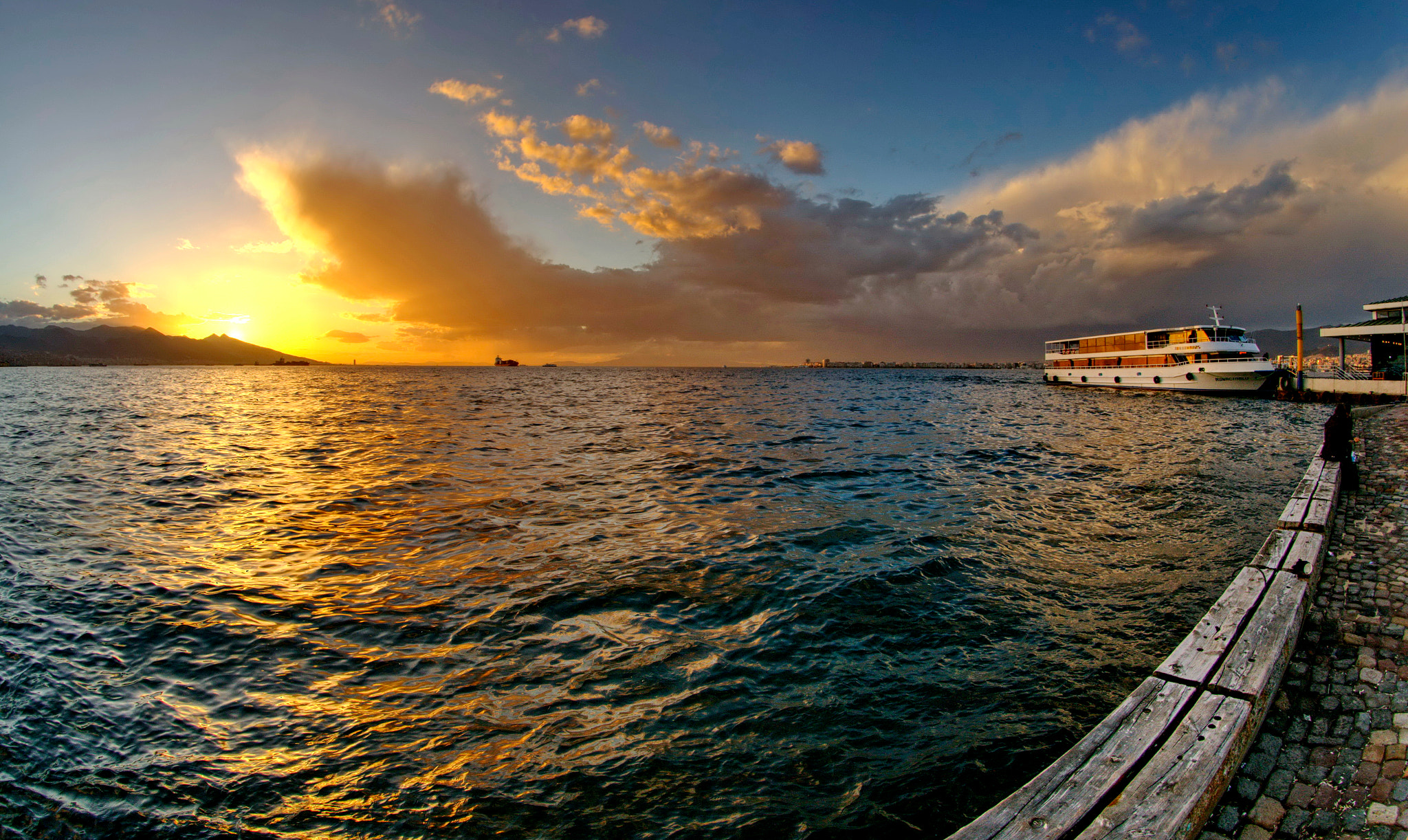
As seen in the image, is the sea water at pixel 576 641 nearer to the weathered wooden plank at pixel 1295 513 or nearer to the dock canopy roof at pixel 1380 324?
the weathered wooden plank at pixel 1295 513

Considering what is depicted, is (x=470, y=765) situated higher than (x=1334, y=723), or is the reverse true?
(x=1334, y=723)

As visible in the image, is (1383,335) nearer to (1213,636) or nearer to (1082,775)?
(1213,636)

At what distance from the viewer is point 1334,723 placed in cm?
488

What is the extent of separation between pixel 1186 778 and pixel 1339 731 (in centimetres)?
256

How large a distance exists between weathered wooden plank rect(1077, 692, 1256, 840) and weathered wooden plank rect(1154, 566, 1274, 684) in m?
0.31

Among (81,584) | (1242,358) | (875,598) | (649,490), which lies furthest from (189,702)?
(1242,358)

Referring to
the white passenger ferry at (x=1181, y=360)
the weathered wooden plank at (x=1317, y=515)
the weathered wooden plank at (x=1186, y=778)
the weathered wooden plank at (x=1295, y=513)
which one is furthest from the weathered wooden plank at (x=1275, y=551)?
the white passenger ferry at (x=1181, y=360)

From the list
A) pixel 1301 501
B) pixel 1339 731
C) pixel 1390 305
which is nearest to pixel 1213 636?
pixel 1339 731

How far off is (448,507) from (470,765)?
33.7 ft

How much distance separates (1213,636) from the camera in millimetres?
5383

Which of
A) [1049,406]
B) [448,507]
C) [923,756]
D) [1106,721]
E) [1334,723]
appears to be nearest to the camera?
[1106,721]

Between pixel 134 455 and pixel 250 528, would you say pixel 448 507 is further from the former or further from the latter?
pixel 134 455

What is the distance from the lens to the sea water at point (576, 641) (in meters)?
4.80

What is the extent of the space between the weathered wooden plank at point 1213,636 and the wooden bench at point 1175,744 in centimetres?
1
